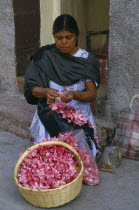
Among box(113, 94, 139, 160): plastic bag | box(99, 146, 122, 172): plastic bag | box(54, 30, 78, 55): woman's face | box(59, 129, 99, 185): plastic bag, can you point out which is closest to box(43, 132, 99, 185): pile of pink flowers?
box(59, 129, 99, 185): plastic bag

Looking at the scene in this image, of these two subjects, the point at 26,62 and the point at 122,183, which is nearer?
the point at 122,183

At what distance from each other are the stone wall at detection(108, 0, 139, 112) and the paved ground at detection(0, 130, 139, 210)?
69 centimetres

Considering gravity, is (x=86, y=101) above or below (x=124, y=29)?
below

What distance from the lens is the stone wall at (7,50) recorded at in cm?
535

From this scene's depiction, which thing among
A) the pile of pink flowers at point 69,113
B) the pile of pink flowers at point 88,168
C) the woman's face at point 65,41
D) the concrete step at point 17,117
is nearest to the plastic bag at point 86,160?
the pile of pink flowers at point 88,168

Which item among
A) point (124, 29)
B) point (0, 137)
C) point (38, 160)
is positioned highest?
point (124, 29)

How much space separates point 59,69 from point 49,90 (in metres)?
0.28

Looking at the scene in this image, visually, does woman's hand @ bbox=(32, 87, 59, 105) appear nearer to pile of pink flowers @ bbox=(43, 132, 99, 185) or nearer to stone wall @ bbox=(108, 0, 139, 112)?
pile of pink flowers @ bbox=(43, 132, 99, 185)

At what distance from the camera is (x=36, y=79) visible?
4012 millimetres

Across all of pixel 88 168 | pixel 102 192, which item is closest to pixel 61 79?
pixel 88 168

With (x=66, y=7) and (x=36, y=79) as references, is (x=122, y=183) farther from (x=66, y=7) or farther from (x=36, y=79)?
(x=66, y=7)

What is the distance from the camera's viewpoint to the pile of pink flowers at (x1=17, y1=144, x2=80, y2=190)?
11.0 ft

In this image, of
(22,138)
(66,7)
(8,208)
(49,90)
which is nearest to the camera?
(8,208)

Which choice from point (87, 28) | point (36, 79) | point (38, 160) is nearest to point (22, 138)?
point (36, 79)
